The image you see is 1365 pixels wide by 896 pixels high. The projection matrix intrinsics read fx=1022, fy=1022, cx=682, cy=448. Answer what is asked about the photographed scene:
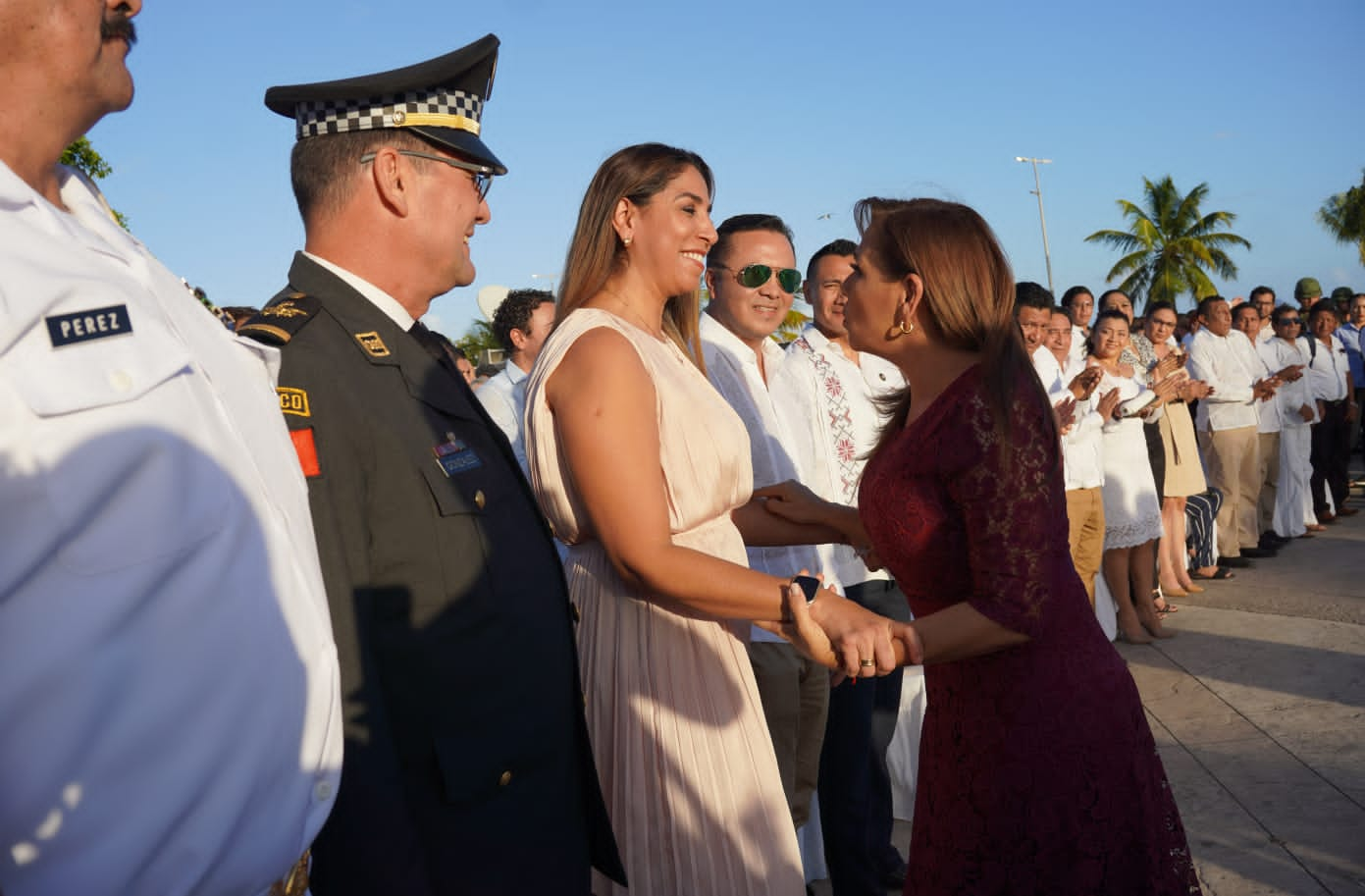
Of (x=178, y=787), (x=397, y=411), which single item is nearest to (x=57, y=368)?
(x=178, y=787)

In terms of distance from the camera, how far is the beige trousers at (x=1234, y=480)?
9719 mm

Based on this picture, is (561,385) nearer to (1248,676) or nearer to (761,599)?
(761,599)

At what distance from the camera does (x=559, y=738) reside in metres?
1.90

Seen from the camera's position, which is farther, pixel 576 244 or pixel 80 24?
pixel 576 244

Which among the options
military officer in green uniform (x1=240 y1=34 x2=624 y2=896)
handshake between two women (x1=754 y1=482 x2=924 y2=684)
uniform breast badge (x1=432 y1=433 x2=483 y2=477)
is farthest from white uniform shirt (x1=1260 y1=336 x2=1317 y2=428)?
uniform breast badge (x1=432 y1=433 x2=483 y2=477)

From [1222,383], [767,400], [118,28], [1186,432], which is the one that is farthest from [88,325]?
[1222,383]

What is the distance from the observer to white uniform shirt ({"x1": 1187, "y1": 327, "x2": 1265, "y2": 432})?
985 cm

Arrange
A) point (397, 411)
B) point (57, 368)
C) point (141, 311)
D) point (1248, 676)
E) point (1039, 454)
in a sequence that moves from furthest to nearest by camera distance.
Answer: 1. point (1248, 676)
2. point (1039, 454)
3. point (397, 411)
4. point (141, 311)
5. point (57, 368)

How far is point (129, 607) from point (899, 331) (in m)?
1.91

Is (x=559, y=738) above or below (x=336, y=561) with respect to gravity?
below

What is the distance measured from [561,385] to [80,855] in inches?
56.3

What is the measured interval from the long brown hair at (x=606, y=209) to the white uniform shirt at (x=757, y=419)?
1.04 m

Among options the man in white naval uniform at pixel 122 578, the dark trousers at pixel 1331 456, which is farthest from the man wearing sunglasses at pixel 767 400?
the dark trousers at pixel 1331 456

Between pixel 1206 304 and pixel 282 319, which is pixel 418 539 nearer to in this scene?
pixel 282 319
